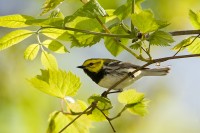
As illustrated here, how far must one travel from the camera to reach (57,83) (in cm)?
96

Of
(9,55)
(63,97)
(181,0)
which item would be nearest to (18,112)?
(9,55)

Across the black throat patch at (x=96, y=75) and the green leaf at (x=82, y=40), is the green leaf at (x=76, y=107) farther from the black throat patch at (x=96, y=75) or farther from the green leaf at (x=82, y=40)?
the black throat patch at (x=96, y=75)

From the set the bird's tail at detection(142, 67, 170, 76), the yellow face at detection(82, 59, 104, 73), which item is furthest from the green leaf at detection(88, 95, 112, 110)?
the yellow face at detection(82, 59, 104, 73)

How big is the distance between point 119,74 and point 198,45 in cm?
92

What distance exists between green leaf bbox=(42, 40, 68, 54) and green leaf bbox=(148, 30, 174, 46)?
0.24m

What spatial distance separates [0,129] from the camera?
2.59m

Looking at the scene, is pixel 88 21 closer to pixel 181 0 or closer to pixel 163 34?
pixel 163 34

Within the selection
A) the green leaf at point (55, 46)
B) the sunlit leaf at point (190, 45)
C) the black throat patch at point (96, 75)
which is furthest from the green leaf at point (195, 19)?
the black throat patch at point (96, 75)

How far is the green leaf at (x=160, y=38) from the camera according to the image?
0.84m

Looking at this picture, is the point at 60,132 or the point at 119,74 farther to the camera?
the point at 119,74

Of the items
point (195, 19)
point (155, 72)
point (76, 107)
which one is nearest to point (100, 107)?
point (76, 107)

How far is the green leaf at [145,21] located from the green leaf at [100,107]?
0.16m

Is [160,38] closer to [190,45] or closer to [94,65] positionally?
[190,45]

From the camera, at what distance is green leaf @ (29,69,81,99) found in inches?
37.7
